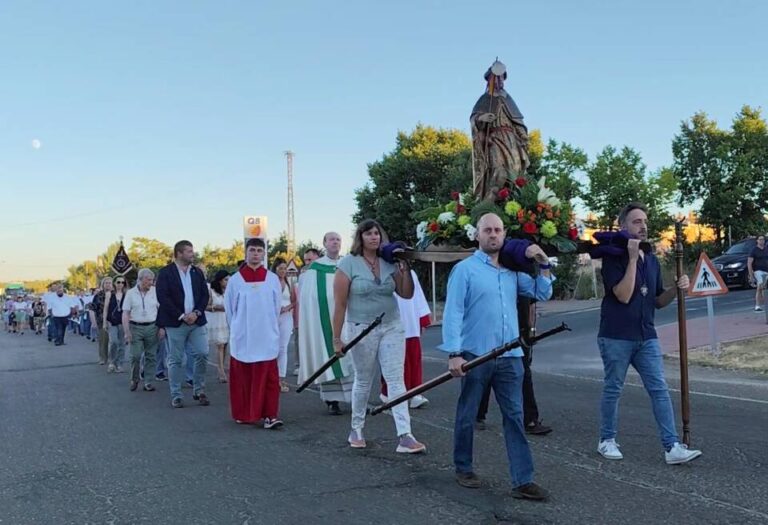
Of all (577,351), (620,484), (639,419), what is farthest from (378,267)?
(577,351)

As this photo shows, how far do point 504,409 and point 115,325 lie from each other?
1068cm

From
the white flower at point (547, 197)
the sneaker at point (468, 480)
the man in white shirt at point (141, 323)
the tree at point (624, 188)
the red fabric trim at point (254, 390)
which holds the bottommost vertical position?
the sneaker at point (468, 480)

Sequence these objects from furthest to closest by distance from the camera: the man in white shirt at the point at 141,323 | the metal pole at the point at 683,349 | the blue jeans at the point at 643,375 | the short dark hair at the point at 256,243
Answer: the man in white shirt at the point at 141,323, the short dark hair at the point at 256,243, the metal pole at the point at 683,349, the blue jeans at the point at 643,375

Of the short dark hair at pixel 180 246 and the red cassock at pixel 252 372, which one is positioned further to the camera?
the short dark hair at pixel 180 246

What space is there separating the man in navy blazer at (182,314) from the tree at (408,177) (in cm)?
2844

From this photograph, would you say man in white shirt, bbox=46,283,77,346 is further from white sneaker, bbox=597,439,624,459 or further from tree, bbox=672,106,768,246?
tree, bbox=672,106,768,246

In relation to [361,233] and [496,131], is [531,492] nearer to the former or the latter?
[361,233]

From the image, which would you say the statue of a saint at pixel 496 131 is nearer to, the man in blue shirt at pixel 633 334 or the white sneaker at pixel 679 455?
the man in blue shirt at pixel 633 334

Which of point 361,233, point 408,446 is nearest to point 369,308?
point 361,233

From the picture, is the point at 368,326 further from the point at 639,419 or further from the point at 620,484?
the point at 639,419

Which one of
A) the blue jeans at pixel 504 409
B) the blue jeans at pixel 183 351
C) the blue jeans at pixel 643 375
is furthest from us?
the blue jeans at pixel 183 351

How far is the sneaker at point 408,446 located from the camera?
19.6 feet

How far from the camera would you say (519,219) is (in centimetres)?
605

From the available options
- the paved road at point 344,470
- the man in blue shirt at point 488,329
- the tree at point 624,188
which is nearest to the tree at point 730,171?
the tree at point 624,188
